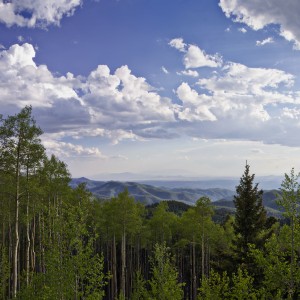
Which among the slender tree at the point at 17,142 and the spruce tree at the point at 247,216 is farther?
the spruce tree at the point at 247,216

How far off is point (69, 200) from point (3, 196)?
15.6 m

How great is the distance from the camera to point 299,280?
20.5 m

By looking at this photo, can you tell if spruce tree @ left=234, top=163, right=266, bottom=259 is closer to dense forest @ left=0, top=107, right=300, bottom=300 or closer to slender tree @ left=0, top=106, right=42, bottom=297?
dense forest @ left=0, top=107, right=300, bottom=300

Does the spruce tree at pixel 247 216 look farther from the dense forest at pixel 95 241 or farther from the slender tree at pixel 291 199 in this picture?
the slender tree at pixel 291 199

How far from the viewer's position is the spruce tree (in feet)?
108

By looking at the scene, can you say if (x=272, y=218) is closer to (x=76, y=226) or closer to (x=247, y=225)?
(x=247, y=225)

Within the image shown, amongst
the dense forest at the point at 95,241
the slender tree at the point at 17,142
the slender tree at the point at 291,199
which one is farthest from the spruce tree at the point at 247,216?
the slender tree at the point at 17,142

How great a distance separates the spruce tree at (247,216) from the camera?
108ft

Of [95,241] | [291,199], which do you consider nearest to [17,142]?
[95,241]

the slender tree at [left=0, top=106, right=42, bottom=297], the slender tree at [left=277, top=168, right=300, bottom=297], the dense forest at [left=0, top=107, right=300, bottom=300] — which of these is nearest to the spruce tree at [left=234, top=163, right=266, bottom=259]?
the dense forest at [left=0, top=107, right=300, bottom=300]

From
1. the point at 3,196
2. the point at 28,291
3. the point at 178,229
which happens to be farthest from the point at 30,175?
the point at 178,229

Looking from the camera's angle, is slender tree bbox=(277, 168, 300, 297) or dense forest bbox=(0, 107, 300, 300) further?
slender tree bbox=(277, 168, 300, 297)

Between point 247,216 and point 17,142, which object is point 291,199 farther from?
point 17,142

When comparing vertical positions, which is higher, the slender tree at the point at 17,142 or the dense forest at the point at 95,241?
the slender tree at the point at 17,142
